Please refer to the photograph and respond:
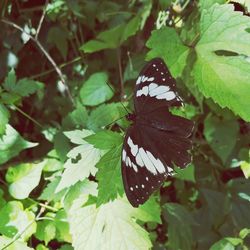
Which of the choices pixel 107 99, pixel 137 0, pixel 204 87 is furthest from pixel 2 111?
pixel 137 0

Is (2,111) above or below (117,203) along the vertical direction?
above

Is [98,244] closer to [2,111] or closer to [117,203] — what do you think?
[117,203]

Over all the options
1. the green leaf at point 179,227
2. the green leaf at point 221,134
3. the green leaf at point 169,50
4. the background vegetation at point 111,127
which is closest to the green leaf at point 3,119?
the background vegetation at point 111,127

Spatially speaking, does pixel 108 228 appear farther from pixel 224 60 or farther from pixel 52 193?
pixel 224 60

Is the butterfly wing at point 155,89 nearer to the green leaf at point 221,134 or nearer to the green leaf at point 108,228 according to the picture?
the green leaf at point 108,228

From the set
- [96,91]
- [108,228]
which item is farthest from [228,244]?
[96,91]

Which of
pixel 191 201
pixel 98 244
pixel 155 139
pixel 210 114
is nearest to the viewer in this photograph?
pixel 155 139
